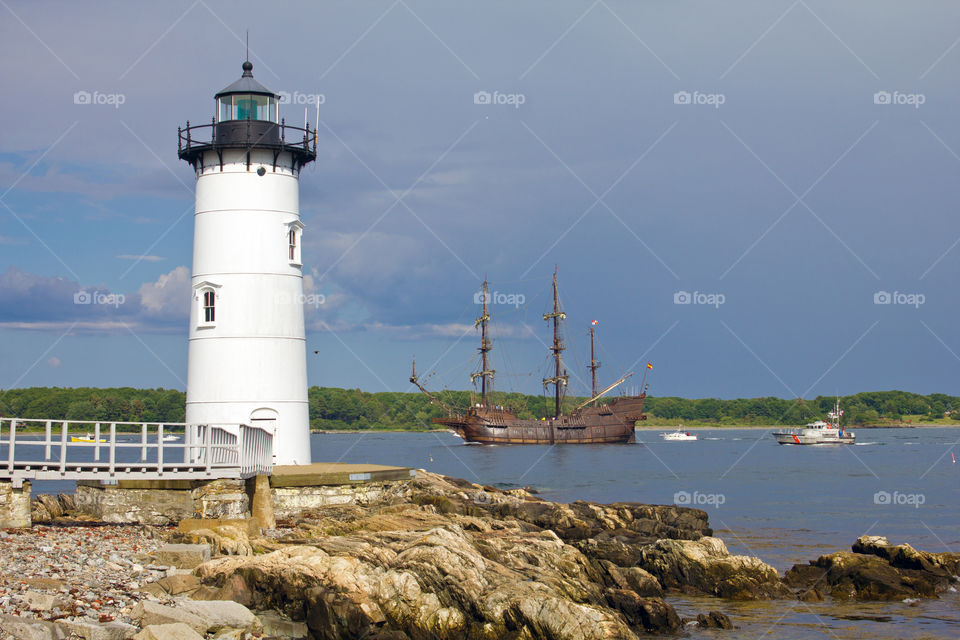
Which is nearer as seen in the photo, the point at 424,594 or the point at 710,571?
Result: the point at 424,594

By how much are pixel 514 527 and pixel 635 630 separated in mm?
5549

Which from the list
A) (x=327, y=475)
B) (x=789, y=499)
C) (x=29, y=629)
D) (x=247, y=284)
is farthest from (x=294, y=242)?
(x=789, y=499)

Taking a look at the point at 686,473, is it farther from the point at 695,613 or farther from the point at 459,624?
the point at 459,624

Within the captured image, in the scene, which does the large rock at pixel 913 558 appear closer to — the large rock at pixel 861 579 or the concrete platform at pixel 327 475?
the large rock at pixel 861 579

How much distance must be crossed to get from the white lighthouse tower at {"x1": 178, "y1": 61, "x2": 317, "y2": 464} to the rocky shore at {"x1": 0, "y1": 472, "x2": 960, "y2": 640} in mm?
3068

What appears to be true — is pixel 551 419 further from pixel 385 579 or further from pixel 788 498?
pixel 385 579

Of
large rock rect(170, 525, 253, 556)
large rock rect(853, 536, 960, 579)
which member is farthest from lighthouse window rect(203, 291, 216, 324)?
large rock rect(853, 536, 960, 579)

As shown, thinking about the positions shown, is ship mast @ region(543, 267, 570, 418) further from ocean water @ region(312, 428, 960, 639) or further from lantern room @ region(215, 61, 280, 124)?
lantern room @ region(215, 61, 280, 124)

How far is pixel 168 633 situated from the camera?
983 cm

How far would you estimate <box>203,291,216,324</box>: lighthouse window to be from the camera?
68.4 ft

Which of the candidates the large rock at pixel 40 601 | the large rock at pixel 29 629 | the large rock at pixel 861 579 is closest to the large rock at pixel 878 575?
the large rock at pixel 861 579

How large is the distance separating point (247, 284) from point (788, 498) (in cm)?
2717

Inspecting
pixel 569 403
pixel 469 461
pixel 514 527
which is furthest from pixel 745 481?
pixel 569 403

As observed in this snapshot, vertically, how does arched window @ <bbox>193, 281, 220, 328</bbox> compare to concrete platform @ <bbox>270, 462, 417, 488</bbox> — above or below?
above
